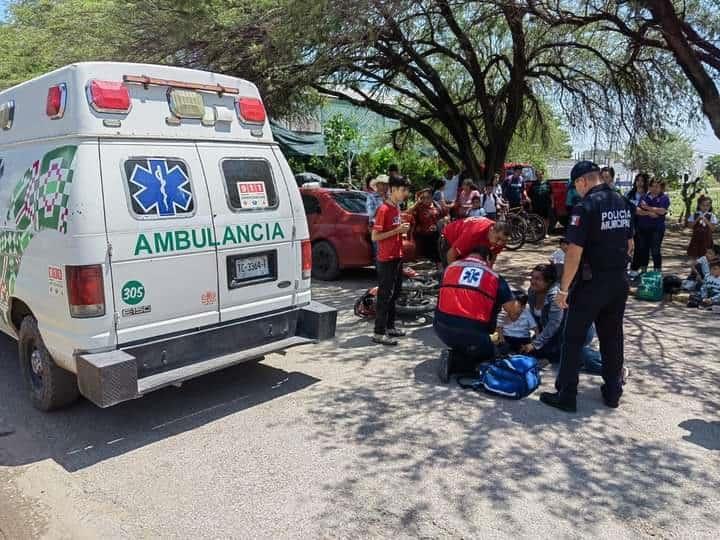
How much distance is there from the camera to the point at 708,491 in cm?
351

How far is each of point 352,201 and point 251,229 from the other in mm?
5116

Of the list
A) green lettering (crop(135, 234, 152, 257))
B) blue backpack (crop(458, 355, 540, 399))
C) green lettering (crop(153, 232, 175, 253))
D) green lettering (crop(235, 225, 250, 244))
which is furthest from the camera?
blue backpack (crop(458, 355, 540, 399))

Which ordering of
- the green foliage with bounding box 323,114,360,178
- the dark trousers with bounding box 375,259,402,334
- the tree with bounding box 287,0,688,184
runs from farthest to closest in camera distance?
the green foliage with bounding box 323,114,360,178 < the tree with bounding box 287,0,688,184 < the dark trousers with bounding box 375,259,402,334

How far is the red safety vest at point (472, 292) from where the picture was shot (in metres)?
5.02

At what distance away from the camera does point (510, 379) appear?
4.87 m

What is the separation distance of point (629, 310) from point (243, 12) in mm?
7646

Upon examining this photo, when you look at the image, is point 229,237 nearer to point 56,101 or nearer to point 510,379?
point 56,101

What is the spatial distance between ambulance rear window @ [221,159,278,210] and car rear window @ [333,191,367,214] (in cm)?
449

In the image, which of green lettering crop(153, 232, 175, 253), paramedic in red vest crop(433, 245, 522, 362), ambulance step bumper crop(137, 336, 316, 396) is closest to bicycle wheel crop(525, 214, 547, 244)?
paramedic in red vest crop(433, 245, 522, 362)

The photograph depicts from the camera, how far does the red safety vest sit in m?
5.02

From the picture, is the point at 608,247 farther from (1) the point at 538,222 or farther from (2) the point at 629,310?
(1) the point at 538,222

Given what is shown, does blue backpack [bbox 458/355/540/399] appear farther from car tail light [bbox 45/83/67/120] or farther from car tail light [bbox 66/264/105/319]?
car tail light [bbox 45/83/67/120]

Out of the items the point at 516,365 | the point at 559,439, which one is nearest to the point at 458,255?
the point at 516,365

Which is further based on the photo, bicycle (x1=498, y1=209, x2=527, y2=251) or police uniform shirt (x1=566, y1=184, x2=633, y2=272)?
bicycle (x1=498, y1=209, x2=527, y2=251)
